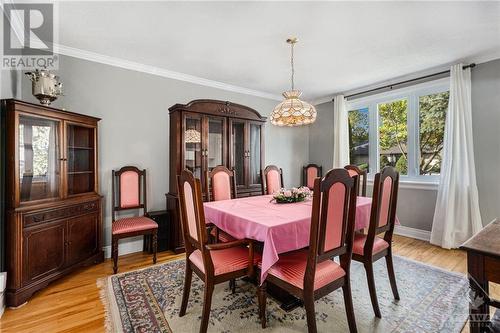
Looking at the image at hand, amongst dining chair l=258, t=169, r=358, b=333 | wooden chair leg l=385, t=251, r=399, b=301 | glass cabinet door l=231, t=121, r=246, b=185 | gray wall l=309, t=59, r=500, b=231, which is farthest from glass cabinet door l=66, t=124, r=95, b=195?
gray wall l=309, t=59, r=500, b=231

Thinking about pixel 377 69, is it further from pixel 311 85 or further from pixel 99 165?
pixel 99 165

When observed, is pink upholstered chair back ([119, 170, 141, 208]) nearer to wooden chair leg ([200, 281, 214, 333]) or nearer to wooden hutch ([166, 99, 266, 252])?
wooden hutch ([166, 99, 266, 252])

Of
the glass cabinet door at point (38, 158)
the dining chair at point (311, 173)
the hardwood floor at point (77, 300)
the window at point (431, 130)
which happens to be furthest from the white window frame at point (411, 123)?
the glass cabinet door at point (38, 158)

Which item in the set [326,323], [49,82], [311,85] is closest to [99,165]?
[49,82]

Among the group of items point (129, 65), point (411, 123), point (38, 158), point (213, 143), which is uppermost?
point (129, 65)

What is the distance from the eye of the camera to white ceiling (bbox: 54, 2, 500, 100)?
2066mm

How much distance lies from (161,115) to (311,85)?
2.59 meters

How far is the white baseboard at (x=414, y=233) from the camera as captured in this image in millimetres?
3504

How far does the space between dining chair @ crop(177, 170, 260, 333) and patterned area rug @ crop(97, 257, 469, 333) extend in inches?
9.6

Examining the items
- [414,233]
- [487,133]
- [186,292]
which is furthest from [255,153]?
[487,133]

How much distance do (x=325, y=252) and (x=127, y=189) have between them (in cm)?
260

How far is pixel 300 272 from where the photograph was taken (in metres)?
1.48

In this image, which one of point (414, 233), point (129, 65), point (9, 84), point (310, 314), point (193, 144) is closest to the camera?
point (310, 314)

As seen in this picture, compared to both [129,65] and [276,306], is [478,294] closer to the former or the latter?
[276,306]
